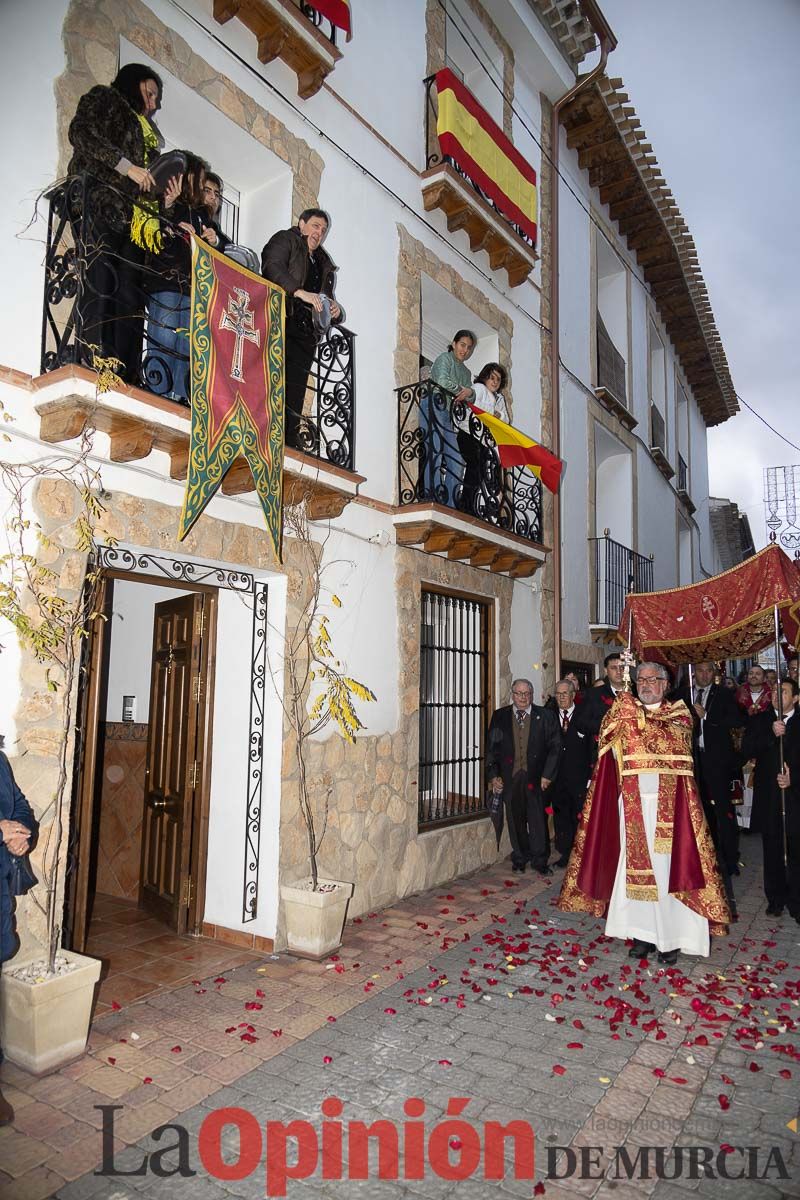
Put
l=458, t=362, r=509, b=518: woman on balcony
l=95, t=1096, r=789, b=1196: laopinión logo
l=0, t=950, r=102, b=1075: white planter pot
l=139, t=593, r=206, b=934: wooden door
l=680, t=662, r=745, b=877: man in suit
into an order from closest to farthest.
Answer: l=95, t=1096, r=789, b=1196: laopinión logo → l=0, t=950, r=102, b=1075: white planter pot → l=139, t=593, r=206, b=934: wooden door → l=680, t=662, r=745, b=877: man in suit → l=458, t=362, r=509, b=518: woman on balcony

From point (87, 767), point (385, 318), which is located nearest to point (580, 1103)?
point (87, 767)

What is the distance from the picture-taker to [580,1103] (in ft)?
11.0

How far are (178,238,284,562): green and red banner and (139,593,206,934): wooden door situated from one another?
1.17m

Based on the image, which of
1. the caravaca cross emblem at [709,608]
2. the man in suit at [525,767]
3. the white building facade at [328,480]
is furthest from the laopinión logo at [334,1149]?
the caravaca cross emblem at [709,608]

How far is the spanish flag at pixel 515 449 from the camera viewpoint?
7547 millimetres

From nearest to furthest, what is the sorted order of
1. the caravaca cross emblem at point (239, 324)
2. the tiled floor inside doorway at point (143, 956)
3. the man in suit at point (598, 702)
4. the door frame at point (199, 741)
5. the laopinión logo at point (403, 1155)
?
the laopinión logo at point (403, 1155)
the tiled floor inside doorway at point (143, 956)
the caravaca cross emblem at point (239, 324)
the door frame at point (199, 741)
the man in suit at point (598, 702)

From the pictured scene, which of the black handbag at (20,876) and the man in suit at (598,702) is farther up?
the man in suit at (598,702)

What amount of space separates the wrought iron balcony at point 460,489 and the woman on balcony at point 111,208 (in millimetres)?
2799

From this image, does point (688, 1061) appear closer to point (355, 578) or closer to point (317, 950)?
point (317, 950)

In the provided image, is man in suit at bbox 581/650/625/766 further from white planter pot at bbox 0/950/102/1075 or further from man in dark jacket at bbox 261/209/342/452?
white planter pot at bbox 0/950/102/1075

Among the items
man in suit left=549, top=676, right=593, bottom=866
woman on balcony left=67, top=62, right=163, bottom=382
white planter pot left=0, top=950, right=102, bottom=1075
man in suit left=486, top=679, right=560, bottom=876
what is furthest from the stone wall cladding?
man in suit left=549, top=676, right=593, bottom=866

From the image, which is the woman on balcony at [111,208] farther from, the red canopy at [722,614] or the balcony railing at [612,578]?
the balcony railing at [612,578]

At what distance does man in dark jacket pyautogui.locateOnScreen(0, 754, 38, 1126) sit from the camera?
325 centimetres

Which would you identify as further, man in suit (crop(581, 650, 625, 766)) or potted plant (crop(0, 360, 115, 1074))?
man in suit (crop(581, 650, 625, 766))
